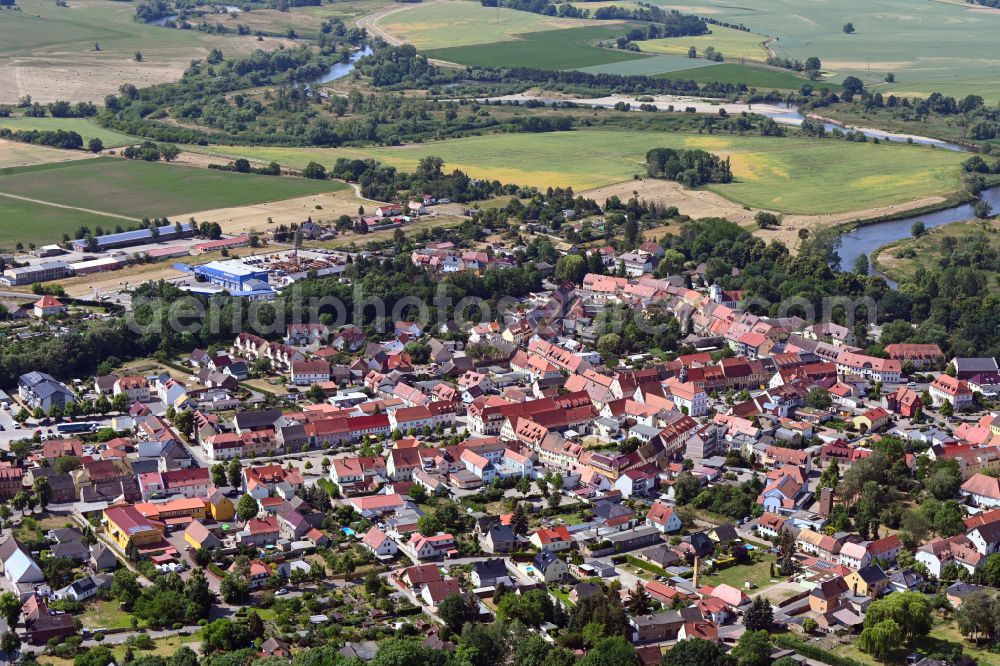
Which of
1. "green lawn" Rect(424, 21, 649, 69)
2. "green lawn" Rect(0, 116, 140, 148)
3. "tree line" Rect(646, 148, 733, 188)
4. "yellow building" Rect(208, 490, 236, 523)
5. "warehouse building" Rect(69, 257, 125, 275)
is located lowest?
"yellow building" Rect(208, 490, 236, 523)

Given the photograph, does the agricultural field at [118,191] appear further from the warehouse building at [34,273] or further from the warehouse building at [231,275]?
the warehouse building at [231,275]

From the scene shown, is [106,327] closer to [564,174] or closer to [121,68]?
[564,174]

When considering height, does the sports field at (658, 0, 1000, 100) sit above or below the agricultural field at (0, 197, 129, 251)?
above

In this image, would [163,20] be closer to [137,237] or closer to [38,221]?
[38,221]

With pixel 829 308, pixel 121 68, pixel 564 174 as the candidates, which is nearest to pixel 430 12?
pixel 121 68

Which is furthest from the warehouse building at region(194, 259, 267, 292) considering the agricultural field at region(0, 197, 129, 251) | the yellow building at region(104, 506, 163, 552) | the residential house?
the residential house

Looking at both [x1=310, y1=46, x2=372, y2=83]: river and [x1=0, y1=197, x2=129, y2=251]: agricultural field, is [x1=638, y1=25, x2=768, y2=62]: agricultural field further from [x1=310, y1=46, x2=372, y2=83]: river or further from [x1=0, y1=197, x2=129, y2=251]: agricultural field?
[x1=0, y1=197, x2=129, y2=251]: agricultural field
